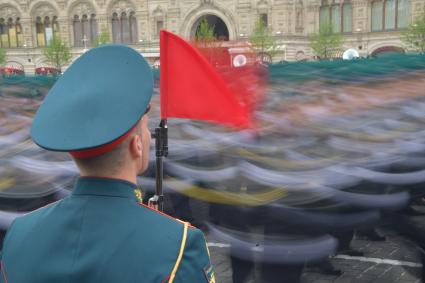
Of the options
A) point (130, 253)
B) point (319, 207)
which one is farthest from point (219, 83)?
point (319, 207)

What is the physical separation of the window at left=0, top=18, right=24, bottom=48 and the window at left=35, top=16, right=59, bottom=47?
1647 millimetres

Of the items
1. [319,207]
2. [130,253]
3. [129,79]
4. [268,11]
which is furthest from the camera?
[268,11]

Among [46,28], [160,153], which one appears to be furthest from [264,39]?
[160,153]

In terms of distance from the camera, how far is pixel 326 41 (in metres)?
36.9

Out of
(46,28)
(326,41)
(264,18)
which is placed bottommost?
(326,41)

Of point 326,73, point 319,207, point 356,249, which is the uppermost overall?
point 326,73

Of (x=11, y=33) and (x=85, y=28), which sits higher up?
(x=85, y=28)

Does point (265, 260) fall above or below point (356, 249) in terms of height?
above

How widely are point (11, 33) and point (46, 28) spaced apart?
137 inches

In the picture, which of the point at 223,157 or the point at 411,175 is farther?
the point at 223,157

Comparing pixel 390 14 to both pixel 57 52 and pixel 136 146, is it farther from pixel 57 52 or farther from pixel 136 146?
pixel 136 146

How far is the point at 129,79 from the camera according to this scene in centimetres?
160

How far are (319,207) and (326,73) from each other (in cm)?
189

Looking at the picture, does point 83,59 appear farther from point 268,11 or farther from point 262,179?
point 268,11
